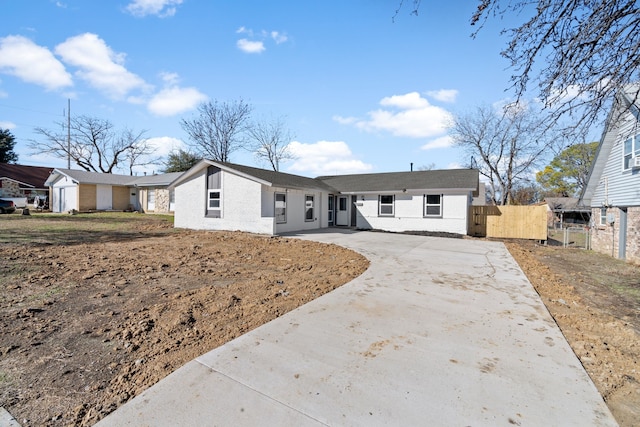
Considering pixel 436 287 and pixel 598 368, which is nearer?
pixel 598 368

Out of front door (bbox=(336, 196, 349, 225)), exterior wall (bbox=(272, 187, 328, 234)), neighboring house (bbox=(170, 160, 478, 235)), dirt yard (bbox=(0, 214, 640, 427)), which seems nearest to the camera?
dirt yard (bbox=(0, 214, 640, 427))

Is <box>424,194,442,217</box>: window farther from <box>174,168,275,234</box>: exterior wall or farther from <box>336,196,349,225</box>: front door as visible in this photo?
<box>174,168,275,234</box>: exterior wall

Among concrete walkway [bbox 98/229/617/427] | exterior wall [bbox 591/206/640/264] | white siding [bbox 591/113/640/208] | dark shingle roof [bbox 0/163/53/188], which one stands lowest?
concrete walkway [bbox 98/229/617/427]

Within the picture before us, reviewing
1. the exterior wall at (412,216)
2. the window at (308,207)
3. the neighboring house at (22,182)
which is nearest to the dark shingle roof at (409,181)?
the exterior wall at (412,216)

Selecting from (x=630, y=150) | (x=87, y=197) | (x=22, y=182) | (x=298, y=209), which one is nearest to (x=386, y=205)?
(x=298, y=209)

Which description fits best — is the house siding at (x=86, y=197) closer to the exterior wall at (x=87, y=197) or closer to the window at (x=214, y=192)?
the exterior wall at (x=87, y=197)

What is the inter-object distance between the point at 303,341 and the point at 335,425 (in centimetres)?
141

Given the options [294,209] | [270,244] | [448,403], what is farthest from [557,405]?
[294,209]

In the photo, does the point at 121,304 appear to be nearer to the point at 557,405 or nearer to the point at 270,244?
the point at 557,405

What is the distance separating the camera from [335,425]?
2.28 meters

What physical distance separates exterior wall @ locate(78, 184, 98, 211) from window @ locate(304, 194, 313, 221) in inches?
835

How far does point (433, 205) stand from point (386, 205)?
2.72m

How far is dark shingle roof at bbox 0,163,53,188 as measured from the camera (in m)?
35.0

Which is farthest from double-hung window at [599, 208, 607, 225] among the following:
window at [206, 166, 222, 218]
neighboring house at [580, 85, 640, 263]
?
window at [206, 166, 222, 218]
